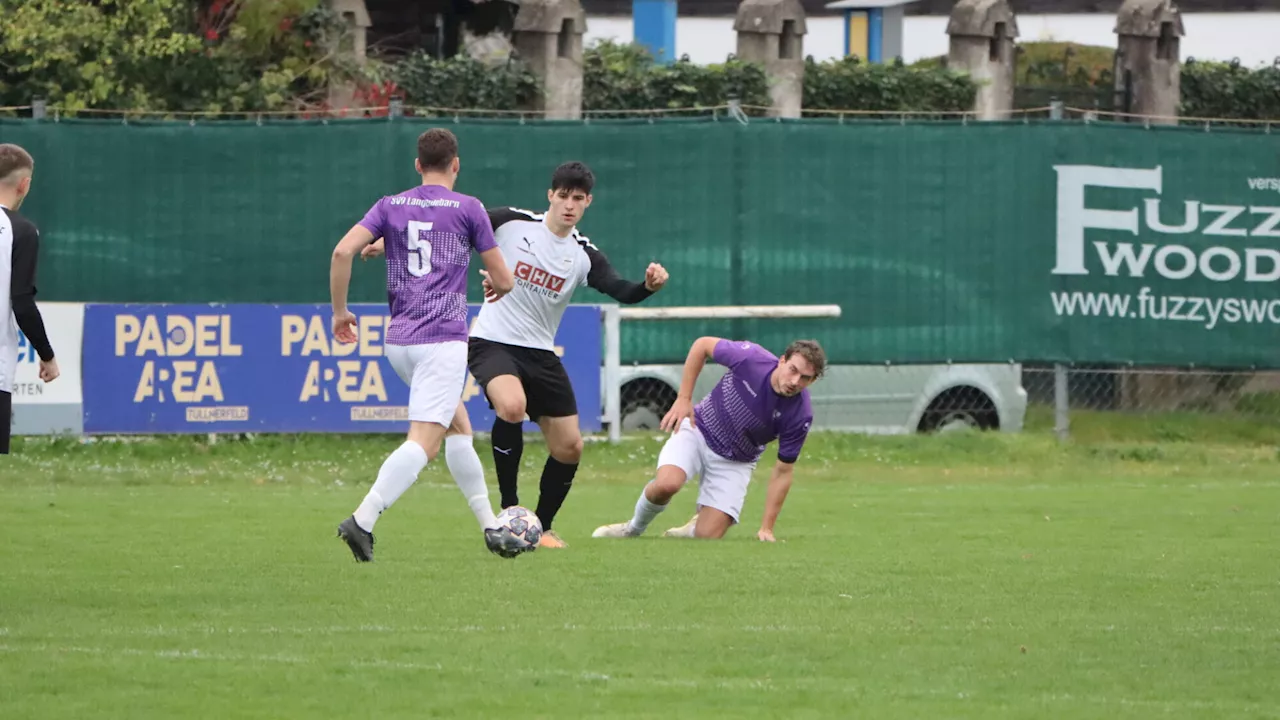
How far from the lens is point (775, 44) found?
2317 centimetres

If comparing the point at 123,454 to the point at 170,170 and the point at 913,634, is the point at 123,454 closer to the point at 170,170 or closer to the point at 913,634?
the point at 170,170

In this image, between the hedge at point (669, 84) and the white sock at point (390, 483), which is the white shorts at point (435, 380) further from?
the hedge at point (669, 84)

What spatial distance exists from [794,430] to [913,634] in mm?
3674

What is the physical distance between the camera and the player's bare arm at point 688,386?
11.0 metres

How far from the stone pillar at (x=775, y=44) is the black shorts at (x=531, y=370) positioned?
40.5 feet

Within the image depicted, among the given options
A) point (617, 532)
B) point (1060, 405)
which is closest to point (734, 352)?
point (617, 532)

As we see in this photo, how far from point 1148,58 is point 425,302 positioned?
15.9 metres

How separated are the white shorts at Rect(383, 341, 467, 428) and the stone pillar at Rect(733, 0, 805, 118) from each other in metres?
13.7

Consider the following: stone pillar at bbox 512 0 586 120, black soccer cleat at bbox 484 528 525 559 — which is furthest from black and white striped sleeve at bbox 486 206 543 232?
stone pillar at bbox 512 0 586 120

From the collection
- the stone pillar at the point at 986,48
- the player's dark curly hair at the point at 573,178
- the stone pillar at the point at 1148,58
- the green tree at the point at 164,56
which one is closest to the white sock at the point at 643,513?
the player's dark curly hair at the point at 573,178

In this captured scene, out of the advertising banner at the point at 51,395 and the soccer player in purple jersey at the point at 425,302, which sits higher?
the soccer player in purple jersey at the point at 425,302

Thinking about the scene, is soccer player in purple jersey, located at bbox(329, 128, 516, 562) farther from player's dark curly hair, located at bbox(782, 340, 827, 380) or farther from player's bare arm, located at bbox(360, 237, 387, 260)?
player's dark curly hair, located at bbox(782, 340, 827, 380)

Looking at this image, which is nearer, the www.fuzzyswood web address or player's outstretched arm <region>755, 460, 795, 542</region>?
player's outstretched arm <region>755, 460, 795, 542</region>

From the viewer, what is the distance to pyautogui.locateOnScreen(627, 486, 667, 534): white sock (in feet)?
38.1
